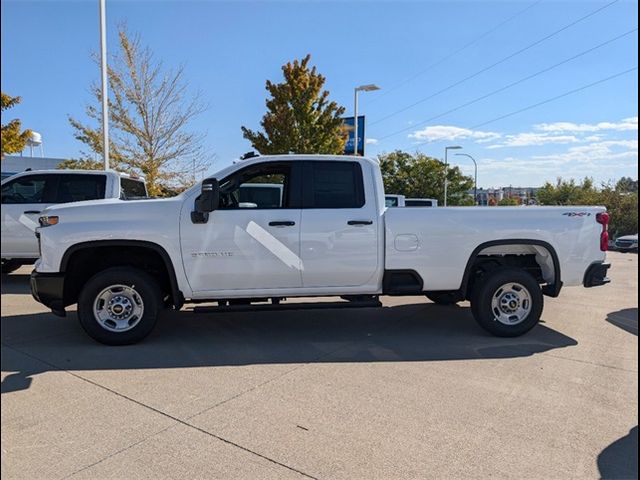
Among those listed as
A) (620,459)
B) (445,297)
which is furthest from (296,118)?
(620,459)

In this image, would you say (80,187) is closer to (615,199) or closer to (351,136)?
(351,136)

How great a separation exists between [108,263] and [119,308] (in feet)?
1.97

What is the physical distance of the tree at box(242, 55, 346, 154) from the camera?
20000 mm

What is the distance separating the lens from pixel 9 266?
9.92m

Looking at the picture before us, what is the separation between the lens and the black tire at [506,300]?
226 inches

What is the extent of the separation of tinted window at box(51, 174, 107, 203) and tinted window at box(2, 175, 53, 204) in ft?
0.63

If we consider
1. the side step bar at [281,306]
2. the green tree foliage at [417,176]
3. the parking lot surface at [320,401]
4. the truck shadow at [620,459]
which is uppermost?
the green tree foliage at [417,176]

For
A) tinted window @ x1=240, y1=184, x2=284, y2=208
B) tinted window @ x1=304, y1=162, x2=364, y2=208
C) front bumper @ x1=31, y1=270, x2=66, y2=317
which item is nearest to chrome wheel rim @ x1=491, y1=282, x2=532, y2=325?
tinted window @ x1=304, y1=162, x2=364, y2=208

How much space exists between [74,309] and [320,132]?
1473 cm

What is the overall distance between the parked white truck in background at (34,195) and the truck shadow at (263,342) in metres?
2.48

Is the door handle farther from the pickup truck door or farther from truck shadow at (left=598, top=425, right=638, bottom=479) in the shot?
truck shadow at (left=598, top=425, right=638, bottom=479)

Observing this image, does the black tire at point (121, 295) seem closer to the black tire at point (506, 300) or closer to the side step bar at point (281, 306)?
the side step bar at point (281, 306)

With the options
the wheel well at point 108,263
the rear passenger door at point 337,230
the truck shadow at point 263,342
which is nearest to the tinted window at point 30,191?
the truck shadow at point 263,342

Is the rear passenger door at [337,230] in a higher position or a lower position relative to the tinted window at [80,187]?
lower
